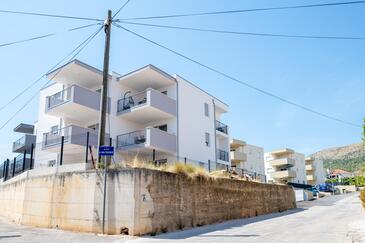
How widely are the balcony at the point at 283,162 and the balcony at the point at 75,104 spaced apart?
161 feet

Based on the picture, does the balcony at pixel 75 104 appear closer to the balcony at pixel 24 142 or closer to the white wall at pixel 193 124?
the white wall at pixel 193 124

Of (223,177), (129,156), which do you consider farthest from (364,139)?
(129,156)

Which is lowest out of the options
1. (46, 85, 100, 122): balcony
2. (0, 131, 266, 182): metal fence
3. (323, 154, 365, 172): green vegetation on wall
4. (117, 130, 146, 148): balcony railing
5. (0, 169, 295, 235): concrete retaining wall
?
(0, 169, 295, 235): concrete retaining wall

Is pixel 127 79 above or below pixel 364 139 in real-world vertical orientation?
above

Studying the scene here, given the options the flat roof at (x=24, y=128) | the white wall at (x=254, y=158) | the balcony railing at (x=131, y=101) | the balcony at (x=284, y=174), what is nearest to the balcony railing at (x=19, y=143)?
the flat roof at (x=24, y=128)

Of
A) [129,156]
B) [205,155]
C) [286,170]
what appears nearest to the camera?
[129,156]

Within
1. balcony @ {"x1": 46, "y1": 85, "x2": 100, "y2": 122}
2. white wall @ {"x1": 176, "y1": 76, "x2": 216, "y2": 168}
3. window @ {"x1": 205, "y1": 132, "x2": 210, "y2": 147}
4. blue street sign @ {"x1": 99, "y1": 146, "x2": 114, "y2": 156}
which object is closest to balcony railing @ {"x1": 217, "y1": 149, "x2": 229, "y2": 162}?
white wall @ {"x1": 176, "y1": 76, "x2": 216, "y2": 168}

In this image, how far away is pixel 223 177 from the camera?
65.8 ft

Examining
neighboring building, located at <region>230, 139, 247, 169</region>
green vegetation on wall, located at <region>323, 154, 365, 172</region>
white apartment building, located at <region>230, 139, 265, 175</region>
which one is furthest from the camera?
green vegetation on wall, located at <region>323, 154, 365, 172</region>

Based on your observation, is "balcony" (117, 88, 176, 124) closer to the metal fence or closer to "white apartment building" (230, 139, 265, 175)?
the metal fence

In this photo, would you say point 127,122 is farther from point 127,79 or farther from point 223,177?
point 223,177

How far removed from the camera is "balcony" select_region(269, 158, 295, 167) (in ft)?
210

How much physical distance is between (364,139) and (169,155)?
14.8 metres

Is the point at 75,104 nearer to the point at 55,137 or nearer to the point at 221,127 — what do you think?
the point at 55,137
